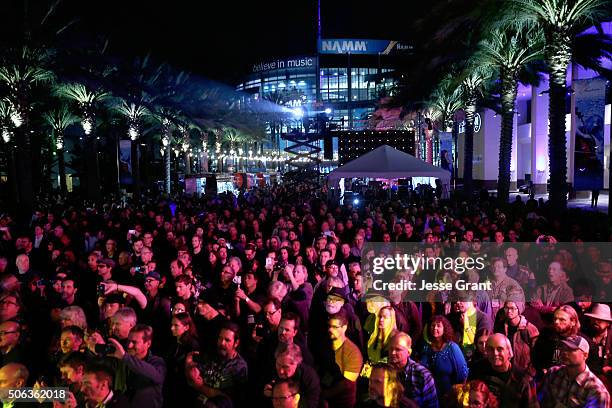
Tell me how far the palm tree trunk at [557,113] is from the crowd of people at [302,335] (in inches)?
286

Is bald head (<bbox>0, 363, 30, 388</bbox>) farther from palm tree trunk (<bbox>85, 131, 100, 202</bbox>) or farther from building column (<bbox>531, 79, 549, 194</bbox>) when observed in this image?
building column (<bbox>531, 79, 549, 194</bbox>)

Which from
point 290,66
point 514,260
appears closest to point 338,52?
point 290,66

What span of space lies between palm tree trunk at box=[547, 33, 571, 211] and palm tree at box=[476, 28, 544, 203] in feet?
7.74

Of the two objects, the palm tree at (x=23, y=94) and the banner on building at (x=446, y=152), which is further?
the banner on building at (x=446, y=152)

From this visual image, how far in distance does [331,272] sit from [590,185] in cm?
1262

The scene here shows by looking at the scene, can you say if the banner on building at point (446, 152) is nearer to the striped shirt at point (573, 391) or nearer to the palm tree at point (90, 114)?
the palm tree at point (90, 114)

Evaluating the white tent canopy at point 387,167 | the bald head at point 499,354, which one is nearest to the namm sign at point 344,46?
the white tent canopy at point 387,167

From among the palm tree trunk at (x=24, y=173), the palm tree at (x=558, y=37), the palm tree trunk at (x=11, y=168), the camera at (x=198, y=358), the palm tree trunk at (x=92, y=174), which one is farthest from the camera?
the palm tree trunk at (x=11, y=168)

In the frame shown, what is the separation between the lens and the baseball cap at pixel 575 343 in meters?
4.06

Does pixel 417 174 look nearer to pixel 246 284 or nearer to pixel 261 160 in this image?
pixel 246 284

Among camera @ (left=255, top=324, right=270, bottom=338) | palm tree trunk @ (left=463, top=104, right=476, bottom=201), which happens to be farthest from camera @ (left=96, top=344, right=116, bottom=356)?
palm tree trunk @ (left=463, top=104, right=476, bottom=201)

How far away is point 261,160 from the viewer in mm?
87312

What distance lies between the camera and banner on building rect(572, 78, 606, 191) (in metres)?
17.0

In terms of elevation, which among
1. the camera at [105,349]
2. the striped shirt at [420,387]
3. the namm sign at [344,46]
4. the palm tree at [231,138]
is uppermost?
the namm sign at [344,46]
